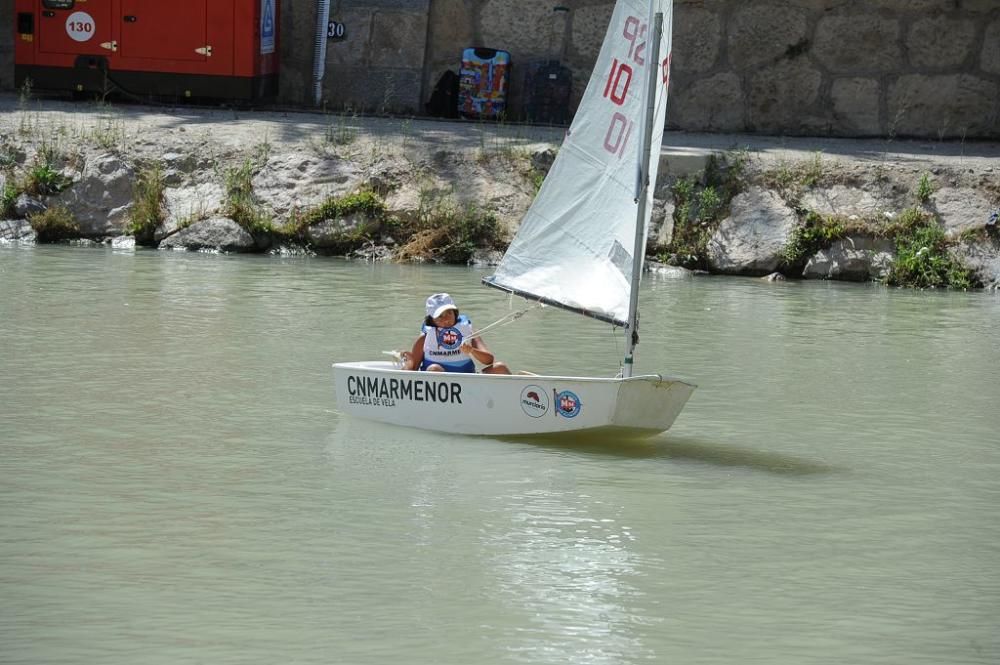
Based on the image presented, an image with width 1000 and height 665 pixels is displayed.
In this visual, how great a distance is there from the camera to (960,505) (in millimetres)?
8328

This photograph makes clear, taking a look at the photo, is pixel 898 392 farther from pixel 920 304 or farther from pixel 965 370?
pixel 920 304

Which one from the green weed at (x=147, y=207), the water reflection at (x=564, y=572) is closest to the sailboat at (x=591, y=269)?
the water reflection at (x=564, y=572)

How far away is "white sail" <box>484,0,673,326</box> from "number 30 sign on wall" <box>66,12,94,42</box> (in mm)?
12154

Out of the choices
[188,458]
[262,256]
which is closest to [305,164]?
[262,256]

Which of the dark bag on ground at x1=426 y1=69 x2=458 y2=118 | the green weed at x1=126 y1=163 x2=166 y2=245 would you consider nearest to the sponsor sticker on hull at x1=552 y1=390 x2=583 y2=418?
the green weed at x1=126 y1=163 x2=166 y2=245

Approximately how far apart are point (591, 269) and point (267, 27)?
39.9ft

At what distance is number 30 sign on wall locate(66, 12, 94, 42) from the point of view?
66.6 ft

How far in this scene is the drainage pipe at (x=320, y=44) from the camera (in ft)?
67.7

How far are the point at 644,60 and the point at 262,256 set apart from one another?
31.8 ft

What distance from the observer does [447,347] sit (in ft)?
32.6

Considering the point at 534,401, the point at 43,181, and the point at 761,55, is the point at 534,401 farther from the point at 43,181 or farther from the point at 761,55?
the point at 761,55

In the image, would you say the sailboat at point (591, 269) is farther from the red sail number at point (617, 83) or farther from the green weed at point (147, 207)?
the green weed at point (147, 207)

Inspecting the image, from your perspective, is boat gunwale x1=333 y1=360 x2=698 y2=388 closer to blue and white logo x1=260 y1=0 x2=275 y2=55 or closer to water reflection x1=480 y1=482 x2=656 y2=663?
water reflection x1=480 y1=482 x2=656 y2=663

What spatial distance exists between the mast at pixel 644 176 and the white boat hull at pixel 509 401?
0.27 metres
